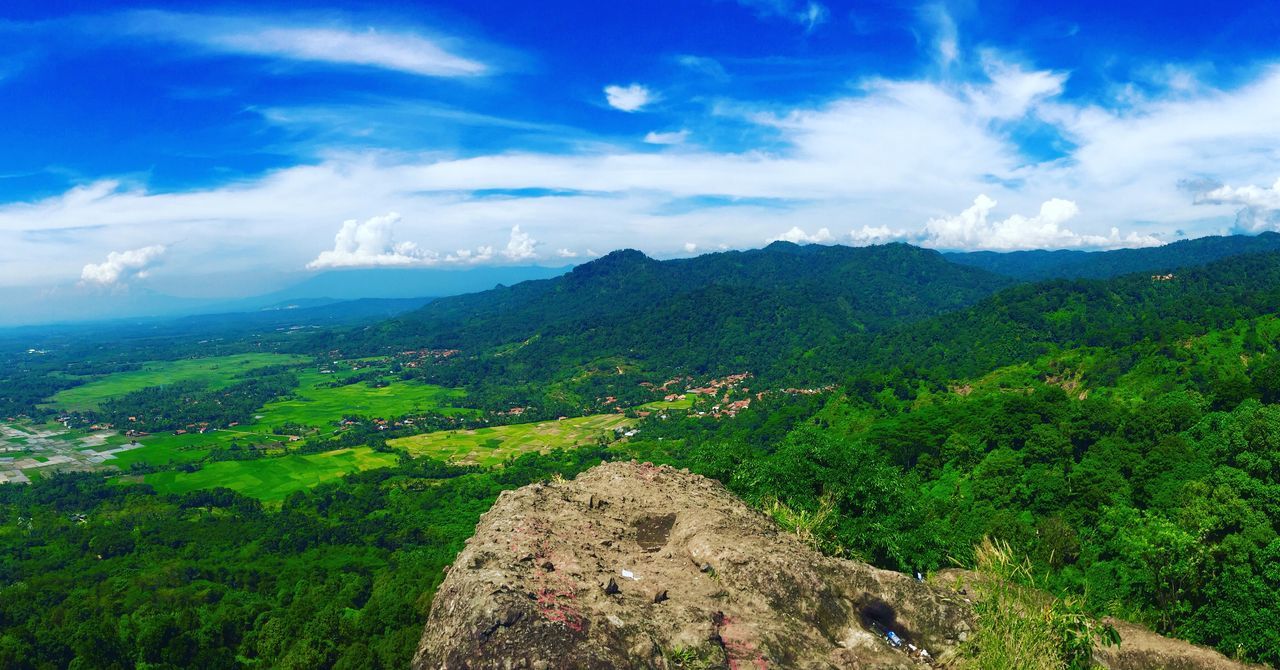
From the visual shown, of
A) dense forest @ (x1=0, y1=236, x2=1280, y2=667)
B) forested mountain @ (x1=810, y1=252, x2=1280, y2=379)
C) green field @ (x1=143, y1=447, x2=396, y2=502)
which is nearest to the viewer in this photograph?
dense forest @ (x1=0, y1=236, x2=1280, y2=667)

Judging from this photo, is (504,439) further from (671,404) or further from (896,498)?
(896,498)

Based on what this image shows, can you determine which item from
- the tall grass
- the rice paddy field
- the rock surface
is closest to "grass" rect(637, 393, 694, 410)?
the rice paddy field

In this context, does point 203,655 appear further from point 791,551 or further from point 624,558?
point 791,551

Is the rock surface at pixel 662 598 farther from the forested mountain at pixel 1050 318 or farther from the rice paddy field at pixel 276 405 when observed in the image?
the rice paddy field at pixel 276 405

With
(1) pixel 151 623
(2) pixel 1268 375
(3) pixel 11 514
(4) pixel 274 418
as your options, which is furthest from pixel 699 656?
(4) pixel 274 418

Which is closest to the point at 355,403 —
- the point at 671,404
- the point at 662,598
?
the point at 671,404

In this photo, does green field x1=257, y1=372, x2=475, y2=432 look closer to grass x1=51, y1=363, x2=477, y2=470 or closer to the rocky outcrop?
grass x1=51, y1=363, x2=477, y2=470

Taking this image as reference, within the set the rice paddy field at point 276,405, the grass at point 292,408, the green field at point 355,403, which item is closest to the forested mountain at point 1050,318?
the green field at point 355,403
